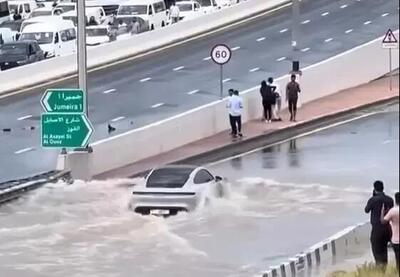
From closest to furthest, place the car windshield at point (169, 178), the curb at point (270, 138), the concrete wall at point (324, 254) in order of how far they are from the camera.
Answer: the concrete wall at point (324, 254) → the car windshield at point (169, 178) → the curb at point (270, 138)

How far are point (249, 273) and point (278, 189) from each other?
7.45m

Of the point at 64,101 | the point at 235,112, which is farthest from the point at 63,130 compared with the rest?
the point at 235,112

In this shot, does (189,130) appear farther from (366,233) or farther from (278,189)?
(366,233)

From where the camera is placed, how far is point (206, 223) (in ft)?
74.2

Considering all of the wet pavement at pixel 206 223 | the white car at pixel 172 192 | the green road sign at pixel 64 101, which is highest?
the green road sign at pixel 64 101

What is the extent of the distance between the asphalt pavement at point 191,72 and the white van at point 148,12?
3961 mm

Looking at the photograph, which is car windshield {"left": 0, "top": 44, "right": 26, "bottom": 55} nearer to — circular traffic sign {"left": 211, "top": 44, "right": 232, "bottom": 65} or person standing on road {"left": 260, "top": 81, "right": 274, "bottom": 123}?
circular traffic sign {"left": 211, "top": 44, "right": 232, "bottom": 65}

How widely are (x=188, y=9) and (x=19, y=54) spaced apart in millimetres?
15448

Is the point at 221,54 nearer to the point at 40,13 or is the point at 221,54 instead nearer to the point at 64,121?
the point at 64,121

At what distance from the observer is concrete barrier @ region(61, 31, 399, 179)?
29.4m

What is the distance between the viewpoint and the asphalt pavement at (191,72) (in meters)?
33.8

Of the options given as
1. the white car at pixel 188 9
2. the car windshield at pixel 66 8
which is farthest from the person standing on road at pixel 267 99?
the car windshield at pixel 66 8

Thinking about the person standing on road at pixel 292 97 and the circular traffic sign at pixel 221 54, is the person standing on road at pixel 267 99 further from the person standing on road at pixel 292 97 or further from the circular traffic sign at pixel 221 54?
the circular traffic sign at pixel 221 54

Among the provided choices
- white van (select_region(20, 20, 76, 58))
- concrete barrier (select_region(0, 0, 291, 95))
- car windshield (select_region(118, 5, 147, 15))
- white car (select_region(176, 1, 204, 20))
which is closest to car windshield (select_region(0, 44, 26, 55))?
white van (select_region(20, 20, 76, 58))
